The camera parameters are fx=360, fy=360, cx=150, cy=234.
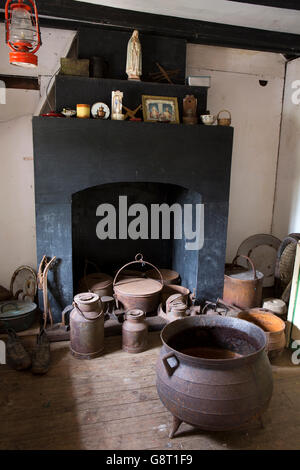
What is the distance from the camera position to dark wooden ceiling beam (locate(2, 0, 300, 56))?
347cm

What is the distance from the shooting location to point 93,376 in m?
3.23

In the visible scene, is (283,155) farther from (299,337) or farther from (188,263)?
(299,337)

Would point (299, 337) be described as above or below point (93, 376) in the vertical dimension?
above

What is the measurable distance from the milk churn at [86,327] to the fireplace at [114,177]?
529 millimetres

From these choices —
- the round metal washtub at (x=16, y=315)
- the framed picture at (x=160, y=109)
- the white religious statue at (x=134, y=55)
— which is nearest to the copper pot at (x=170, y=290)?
the round metal washtub at (x=16, y=315)

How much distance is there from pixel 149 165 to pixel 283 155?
2220 mm

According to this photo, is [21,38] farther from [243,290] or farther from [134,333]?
[243,290]

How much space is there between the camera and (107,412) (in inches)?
109
